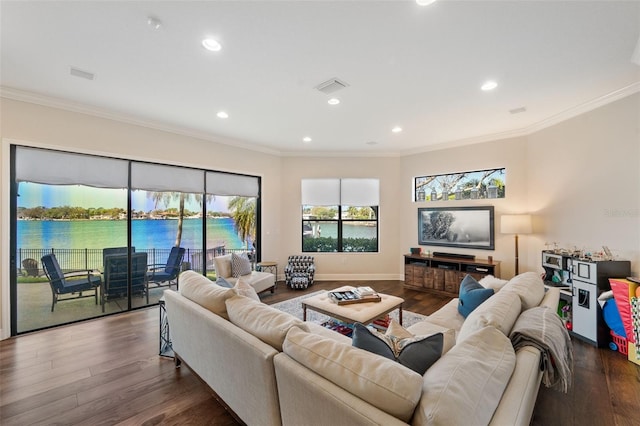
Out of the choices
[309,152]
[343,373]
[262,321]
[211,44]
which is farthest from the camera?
[309,152]

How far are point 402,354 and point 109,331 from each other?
12.0 feet

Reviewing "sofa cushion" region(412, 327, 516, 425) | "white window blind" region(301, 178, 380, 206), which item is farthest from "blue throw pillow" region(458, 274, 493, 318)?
"white window blind" region(301, 178, 380, 206)

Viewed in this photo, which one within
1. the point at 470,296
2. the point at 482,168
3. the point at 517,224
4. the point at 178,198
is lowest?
the point at 470,296

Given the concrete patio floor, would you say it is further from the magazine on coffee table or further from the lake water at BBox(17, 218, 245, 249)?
the magazine on coffee table

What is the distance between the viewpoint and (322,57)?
96.8 inches

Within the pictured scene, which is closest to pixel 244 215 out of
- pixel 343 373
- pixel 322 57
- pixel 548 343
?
pixel 322 57

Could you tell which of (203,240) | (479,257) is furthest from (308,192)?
(479,257)

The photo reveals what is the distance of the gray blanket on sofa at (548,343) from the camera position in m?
1.47

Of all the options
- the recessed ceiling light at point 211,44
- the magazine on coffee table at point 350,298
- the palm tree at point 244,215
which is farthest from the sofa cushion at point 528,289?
the palm tree at point 244,215

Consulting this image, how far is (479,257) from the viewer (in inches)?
199

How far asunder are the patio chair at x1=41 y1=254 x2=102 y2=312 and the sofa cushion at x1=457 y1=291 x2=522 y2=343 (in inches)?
182

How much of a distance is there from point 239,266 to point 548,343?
13.6ft

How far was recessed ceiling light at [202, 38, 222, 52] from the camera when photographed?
223cm

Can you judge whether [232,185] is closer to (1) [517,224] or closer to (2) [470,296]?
(2) [470,296]
